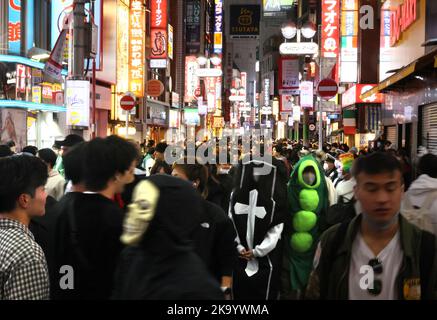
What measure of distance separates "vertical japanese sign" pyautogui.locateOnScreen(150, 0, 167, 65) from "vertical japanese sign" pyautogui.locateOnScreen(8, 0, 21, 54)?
64.5 feet

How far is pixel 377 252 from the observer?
3512 mm

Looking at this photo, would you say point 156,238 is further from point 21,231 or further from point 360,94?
point 360,94

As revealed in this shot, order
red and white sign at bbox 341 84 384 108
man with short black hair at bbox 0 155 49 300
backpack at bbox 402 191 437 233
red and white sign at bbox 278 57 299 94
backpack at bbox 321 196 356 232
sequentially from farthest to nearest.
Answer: red and white sign at bbox 278 57 299 94 < red and white sign at bbox 341 84 384 108 < backpack at bbox 321 196 356 232 < backpack at bbox 402 191 437 233 < man with short black hair at bbox 0 155 49 300

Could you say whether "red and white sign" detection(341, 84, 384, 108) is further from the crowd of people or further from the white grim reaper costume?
the crowd of people

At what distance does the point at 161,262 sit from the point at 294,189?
16.0 feet

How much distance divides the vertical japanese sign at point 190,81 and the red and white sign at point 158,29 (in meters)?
17.4

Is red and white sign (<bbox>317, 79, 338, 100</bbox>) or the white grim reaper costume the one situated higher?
red and white sign (<bbox>317, 79, 338, 100</bbox>)

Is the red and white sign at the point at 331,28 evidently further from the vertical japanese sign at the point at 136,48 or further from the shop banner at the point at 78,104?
the shop banner at the point at 78,104

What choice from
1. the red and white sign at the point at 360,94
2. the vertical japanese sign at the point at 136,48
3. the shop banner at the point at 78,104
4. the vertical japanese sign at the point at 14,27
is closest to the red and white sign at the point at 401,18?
the red and white sign at the point at 360,94

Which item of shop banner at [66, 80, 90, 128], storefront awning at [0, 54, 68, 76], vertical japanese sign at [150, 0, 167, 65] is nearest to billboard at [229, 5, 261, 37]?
vertical japanese sign at [150, 0, 167, 65]

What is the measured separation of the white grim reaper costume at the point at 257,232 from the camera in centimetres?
670

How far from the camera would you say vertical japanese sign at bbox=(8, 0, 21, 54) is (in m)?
22.1
